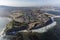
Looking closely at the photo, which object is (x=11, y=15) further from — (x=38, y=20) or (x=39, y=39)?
(x=39, y=39)

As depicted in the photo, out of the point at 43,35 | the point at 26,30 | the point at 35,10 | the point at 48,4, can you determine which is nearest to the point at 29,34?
the point at 26,30

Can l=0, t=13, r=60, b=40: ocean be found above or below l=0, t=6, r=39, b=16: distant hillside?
below

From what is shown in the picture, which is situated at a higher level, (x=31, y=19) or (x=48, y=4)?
(x=48, y=4)

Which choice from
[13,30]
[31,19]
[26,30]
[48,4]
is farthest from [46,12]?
[13,30]

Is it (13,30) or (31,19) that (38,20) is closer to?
(31,19)

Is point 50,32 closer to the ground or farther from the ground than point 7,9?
closer to the ground

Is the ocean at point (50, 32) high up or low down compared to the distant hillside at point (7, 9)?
down

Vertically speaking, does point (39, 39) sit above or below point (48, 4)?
below

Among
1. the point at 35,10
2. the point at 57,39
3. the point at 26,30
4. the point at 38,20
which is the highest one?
the point at 35,10

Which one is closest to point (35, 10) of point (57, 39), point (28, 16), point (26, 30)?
point (28, 16)
